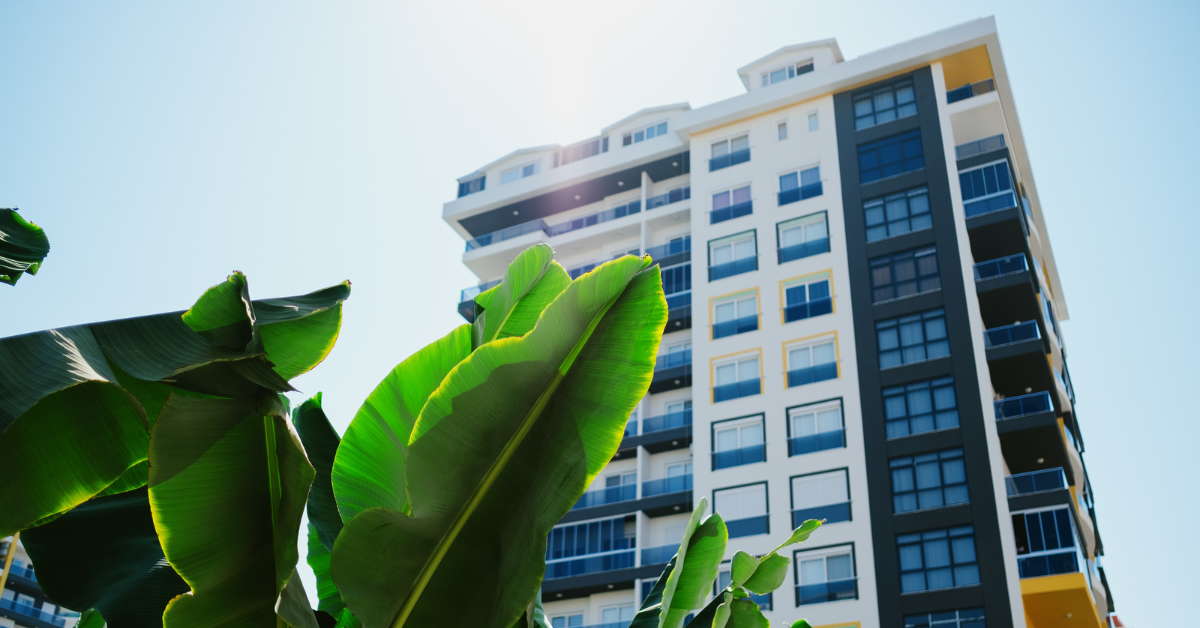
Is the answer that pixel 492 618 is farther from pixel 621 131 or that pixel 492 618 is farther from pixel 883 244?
pixel 621 131

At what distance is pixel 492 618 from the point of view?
3.41 meters

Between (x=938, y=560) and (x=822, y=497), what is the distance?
365 cm

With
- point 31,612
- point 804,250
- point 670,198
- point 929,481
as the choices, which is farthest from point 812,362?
point 31,612

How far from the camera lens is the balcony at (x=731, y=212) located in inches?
1310

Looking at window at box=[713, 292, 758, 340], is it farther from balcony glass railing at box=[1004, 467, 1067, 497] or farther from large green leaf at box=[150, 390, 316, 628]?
large green leaf at box=[150, 390, 316, 628]

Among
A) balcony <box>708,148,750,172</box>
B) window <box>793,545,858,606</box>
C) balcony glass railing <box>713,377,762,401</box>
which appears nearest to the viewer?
window <box>793,545,858,606</box>

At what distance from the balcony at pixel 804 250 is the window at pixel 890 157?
2580 mm

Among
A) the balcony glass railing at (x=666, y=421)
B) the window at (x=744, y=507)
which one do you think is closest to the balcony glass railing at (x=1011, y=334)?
the window at (x=744, y=507)

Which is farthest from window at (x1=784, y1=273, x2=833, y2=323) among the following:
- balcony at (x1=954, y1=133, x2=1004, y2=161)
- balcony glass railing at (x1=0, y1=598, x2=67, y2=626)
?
balcony glass railing at (x1=0, y1=598, x2=67, y2=626)

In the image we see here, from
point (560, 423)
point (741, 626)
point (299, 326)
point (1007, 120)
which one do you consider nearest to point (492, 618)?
point (560, 423)

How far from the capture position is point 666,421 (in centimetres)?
3253

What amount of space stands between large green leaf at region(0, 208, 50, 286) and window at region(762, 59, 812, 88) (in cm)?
3426

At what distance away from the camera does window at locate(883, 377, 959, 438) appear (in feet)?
85.0

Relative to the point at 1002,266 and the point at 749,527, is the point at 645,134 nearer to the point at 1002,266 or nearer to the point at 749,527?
the point at 1002,266
